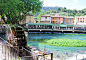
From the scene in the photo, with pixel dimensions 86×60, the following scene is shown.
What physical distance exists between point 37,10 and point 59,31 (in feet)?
53.7

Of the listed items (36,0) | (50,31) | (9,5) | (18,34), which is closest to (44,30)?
(50,31)

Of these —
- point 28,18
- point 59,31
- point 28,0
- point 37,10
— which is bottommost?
point 59,31

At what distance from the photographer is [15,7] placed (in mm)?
24281

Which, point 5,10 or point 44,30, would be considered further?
point 44,30

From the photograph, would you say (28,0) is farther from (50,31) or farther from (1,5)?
(50,31)

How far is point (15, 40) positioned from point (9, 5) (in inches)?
577

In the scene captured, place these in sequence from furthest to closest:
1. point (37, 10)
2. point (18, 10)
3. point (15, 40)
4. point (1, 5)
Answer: point (37, 10), point (18, 10), point (1, 5), point (15, 40)

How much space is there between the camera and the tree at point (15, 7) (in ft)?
76.5

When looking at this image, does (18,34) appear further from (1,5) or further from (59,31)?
(59,31)

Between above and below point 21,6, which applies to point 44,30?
below

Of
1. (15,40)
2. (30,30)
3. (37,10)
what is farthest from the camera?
(30,30)

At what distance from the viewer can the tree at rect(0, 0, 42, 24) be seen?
23309mm

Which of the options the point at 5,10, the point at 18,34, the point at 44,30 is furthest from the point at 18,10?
the point at 44,30

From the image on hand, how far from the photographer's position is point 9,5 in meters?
23.9
